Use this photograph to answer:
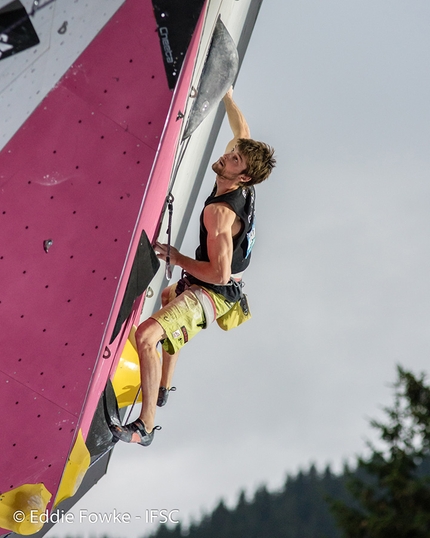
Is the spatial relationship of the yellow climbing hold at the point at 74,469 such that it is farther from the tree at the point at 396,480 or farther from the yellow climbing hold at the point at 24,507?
the tree at the point at 396,480

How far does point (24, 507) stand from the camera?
313 centimetres

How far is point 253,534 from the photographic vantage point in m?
17.8

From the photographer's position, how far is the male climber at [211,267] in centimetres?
329

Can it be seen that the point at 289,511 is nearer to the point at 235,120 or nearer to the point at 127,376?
the point at 127,376

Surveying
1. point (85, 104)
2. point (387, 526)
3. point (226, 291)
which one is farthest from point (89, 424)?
point (387, 526)

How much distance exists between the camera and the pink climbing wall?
279 centimetres

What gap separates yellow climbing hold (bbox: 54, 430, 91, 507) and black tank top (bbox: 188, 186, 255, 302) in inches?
38.6

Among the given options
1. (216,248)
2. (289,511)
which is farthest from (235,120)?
(289,511)

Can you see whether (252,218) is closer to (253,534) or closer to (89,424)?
(89,424)

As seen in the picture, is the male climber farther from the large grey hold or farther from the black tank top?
the large grey hold

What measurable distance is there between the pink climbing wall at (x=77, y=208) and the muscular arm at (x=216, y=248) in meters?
0.33

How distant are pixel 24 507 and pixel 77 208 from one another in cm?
133

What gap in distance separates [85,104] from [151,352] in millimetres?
1220

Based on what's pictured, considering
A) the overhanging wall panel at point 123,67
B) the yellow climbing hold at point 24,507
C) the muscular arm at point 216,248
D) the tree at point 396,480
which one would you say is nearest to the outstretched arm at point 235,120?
the muscular arm at point 216,248
